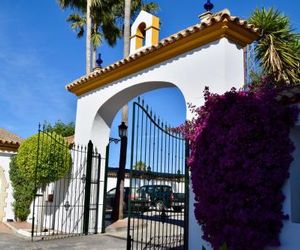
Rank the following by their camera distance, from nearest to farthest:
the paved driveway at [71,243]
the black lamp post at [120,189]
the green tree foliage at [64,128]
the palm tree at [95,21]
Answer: the paved driveway at [71,243] → the black lamp post at [120,189] → the palm tree at [95,21] → the green tree foliage at [64,128]

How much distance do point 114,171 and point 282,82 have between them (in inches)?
780

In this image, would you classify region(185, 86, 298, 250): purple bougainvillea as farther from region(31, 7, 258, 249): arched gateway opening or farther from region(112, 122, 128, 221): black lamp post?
region(112, 122, 128, 221): black lamp post

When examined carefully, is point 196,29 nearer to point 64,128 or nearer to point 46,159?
point 46,159

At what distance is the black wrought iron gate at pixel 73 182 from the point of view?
34.9ft

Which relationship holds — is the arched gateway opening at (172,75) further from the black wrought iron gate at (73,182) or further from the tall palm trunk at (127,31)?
the tall palm trunk at (127,31)

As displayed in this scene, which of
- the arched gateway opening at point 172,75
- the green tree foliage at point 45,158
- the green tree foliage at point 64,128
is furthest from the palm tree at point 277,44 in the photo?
the green tree foliage at point 64,128

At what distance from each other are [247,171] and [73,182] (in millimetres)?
6523

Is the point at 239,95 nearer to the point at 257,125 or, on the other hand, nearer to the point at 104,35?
the point at 257,125

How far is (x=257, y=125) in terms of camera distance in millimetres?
5996

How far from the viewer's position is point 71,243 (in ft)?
30.5

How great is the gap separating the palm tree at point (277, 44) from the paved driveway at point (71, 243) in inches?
272

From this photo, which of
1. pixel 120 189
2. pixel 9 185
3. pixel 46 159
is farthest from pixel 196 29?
pixel 9 185

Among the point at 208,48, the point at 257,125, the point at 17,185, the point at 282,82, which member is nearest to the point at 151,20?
the point at 208,48

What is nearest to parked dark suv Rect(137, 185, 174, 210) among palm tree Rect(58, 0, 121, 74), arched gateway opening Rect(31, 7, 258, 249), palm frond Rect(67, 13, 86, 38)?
arched gateway opening Rect(31, 7, 258, 249)
